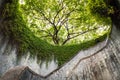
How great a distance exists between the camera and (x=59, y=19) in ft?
57.1

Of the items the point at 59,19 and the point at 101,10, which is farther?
the point at 59,19

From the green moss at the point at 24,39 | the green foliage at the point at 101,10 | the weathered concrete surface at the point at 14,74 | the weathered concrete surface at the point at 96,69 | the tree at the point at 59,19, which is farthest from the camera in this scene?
the tree at the point at 59,19

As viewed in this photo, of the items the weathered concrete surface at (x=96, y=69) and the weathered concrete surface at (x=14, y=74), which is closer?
the weathered concrete surface at (x=14, y=74)

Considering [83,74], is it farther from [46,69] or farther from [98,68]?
[46,69]

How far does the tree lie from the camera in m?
16.3

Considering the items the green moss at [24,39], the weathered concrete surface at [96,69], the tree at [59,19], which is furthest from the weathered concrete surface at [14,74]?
the tree at [59,19]

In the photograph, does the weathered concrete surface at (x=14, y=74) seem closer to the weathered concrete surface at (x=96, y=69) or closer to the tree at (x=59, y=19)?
the weathered concrete surface at (x=96, y=69)

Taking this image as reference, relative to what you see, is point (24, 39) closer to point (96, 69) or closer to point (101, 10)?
point (96, 69)

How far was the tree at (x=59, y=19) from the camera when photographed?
16.3 meters

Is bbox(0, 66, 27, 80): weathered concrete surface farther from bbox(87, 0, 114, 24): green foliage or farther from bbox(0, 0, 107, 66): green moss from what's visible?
bbox(87, 0, 114, 24): green foliage

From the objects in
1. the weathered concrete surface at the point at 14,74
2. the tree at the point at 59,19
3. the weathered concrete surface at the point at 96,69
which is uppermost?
the weathered concrete surface at the point at 14,74

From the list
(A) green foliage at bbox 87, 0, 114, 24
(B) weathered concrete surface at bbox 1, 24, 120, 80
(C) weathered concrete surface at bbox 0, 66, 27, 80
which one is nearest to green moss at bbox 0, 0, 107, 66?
(B) weathered concrete surface at bbox 1, 24, 120, 80

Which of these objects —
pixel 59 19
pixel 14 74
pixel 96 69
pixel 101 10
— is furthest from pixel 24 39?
pixel 59 19

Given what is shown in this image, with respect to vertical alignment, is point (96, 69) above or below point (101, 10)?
below
